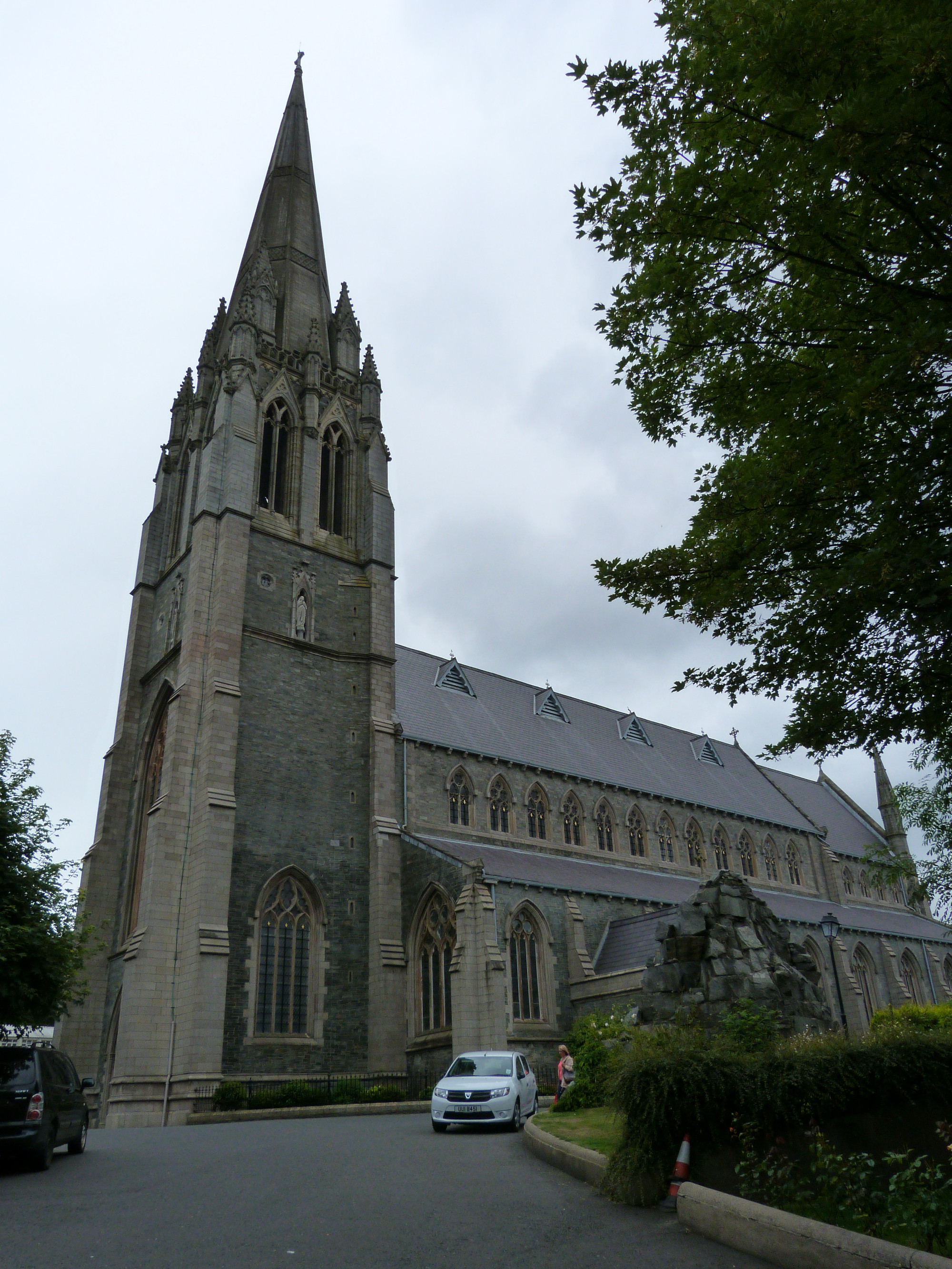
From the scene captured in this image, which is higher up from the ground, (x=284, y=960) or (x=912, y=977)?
(x=284, y=960)

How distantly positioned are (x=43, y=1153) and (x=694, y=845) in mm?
33645

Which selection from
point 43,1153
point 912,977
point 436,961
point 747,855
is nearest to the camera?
point 43,1153

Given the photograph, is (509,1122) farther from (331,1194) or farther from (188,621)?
(188,621)

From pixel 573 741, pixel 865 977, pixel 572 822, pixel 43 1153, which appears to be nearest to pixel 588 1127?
pixel 43 1153

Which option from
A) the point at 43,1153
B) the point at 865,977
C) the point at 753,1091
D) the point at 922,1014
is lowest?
the point at 43,1153

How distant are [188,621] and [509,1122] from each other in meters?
18.7

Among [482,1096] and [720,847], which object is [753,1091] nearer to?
[482,1096]

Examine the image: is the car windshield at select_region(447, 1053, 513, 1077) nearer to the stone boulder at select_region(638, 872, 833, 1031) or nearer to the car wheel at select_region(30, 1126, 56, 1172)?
the stone boulder at select_region(638, 872, 833, 1031)

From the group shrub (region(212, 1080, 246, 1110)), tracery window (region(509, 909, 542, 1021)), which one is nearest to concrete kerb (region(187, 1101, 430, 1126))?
shrub (region(212, 1080, 246, 1110))

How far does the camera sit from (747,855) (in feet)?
145

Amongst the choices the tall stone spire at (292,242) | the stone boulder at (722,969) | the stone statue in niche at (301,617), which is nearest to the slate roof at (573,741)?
the stone statue in niche at (301,617)

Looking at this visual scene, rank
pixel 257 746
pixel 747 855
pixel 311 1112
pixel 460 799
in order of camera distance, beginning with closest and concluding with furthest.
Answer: pixel 311 1112, pixel 257 746, pixel 460 799, pixel 747 855

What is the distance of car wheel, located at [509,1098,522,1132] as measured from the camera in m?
16.9

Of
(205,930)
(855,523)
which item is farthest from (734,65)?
(205,930)
